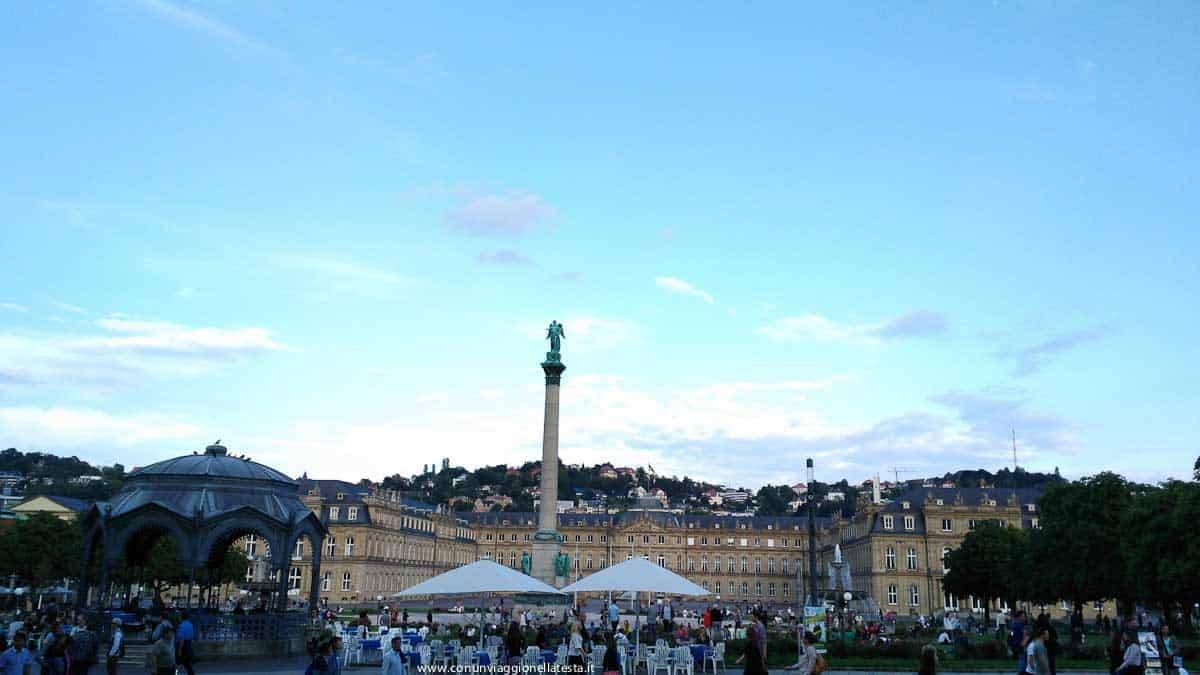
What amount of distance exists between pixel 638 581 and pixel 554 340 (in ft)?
135

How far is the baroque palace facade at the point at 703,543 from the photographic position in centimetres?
10469

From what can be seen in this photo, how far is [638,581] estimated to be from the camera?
27.2 m

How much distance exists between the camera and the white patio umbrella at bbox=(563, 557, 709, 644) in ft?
88.2

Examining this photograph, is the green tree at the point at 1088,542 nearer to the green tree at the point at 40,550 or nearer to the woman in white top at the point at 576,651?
the woman in white top at the point at 576,651

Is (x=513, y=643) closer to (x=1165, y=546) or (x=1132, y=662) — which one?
(x=1132, y=662)

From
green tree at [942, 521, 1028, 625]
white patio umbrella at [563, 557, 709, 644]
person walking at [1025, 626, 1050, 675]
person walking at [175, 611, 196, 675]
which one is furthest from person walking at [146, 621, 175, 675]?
green tree at [942, 521, 1028, 625]

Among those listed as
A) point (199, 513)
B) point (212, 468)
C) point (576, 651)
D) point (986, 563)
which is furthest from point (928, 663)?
point (986, 563)

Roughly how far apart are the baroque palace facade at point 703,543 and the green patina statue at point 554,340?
23110mm

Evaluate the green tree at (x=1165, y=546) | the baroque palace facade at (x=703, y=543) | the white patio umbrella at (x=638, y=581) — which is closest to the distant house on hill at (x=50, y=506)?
the baroque palace facade at (x=703, y=543)

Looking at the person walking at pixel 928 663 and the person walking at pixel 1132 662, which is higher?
the person walking at pixel 928 663

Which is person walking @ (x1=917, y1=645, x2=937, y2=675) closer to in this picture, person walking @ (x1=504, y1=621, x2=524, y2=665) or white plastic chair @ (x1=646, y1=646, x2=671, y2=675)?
person walking @ (x1=504, y1=621, x2=524, y2=665)

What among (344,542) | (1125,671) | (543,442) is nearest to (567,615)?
(543,442)

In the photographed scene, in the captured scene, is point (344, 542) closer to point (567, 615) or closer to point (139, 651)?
point (567, 615)

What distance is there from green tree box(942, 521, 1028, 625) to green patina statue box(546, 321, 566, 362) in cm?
3496
